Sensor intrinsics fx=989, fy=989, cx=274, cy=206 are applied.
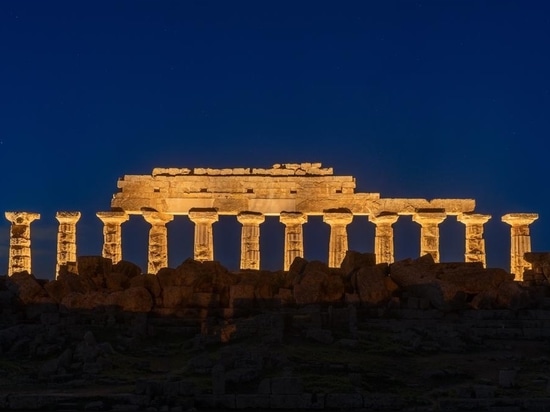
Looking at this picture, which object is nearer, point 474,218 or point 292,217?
point 292,217

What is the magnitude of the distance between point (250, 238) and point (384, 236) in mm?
6452

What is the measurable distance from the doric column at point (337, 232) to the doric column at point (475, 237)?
5.84 meters

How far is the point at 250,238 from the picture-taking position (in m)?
47.6

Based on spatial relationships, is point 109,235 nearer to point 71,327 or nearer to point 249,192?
point 249,192

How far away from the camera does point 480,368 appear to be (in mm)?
24375

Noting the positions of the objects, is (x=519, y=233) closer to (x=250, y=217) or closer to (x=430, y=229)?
(x=430, y=229)

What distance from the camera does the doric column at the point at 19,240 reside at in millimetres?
46875

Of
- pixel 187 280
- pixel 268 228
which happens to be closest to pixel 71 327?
pixel 187 280

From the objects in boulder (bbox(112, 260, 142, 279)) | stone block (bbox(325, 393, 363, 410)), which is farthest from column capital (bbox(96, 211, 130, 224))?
stone block (bbox(325, 393, 363, 410))

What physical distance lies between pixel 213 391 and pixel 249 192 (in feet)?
90.4

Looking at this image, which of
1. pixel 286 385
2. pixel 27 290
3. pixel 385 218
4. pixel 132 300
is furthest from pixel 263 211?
pixel 286 385

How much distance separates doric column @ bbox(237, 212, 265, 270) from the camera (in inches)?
1861

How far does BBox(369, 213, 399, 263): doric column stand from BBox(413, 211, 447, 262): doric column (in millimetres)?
1312

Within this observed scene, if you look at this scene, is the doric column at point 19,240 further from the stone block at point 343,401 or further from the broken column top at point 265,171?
the stone block at point 343,401
